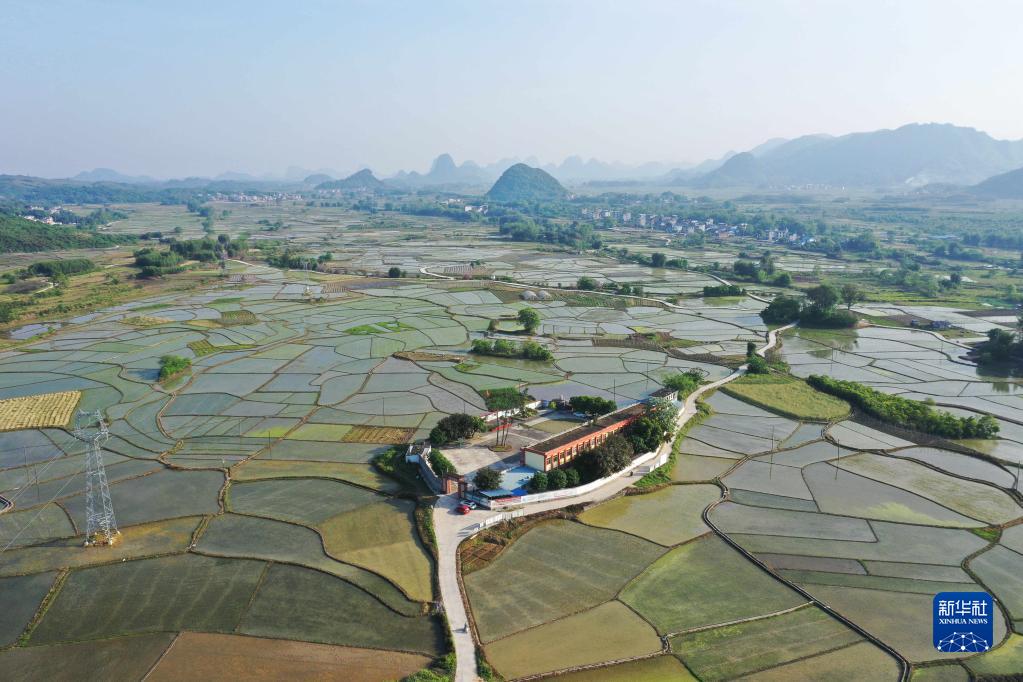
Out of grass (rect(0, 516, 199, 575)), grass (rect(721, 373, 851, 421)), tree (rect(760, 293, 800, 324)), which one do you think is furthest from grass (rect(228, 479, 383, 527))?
tree (rect(760, 293, 800, 324))

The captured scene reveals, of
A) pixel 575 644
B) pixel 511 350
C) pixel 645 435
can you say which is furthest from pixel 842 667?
pixel 511 350

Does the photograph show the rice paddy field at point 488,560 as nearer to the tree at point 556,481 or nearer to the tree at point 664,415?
the tree at point 664,415

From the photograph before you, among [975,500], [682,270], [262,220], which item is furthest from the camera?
[262,220]

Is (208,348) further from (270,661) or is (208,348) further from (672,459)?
(270,661)

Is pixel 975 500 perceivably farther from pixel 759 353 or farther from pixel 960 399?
pixel 759 353

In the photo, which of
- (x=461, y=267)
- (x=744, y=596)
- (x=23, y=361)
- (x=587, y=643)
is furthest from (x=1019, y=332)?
(x=23, y=361)

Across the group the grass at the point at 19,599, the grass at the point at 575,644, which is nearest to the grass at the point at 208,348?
the grass at the point at 19,599
